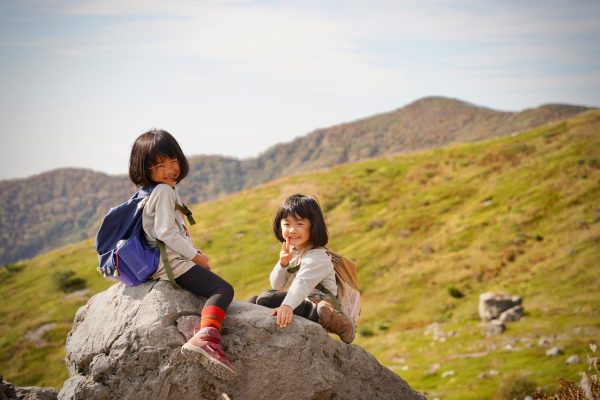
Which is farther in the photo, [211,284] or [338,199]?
[338,199]

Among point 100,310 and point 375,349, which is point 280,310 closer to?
point 100,310

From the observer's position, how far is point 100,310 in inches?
249

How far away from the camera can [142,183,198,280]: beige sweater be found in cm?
570

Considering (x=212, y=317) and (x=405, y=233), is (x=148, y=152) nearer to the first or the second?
(x=212, y=317)

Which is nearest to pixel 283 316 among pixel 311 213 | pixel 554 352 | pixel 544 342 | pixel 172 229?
pixel 311 213

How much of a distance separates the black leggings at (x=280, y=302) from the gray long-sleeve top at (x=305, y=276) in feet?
0.37

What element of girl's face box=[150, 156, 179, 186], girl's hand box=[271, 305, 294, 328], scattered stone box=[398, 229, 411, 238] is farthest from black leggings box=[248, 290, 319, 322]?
scattered stone box=[398, 229, 411, 238]

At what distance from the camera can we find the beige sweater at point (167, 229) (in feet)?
18.7

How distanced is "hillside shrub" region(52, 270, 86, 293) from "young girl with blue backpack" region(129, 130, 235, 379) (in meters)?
45.0

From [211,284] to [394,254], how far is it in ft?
113

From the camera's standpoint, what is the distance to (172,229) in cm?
571

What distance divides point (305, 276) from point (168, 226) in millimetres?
1844

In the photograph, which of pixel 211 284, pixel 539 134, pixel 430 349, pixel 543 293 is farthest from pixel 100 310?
pixel 539 134

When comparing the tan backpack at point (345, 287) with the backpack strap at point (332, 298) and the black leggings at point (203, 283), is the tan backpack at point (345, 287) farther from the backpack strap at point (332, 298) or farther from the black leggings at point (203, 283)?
the black leggings at point (203, 283)
